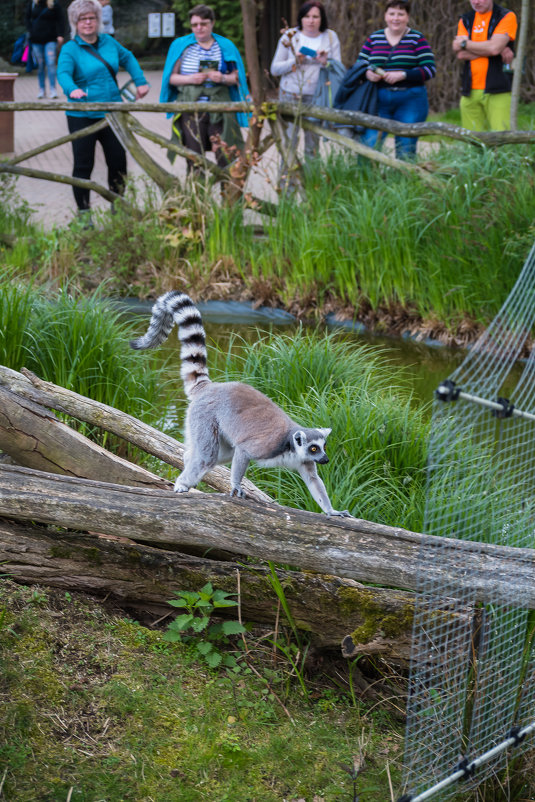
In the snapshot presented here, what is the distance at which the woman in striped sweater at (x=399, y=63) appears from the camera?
8.01 m

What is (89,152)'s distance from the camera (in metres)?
8.80

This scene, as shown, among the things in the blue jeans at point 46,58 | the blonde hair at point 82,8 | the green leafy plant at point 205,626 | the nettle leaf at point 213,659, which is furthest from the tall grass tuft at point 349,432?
the blue jeans at point 46,58

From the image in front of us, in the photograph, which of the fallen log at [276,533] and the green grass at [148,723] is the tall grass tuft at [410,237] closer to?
the fallen log at [276,533]

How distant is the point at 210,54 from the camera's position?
8.45 meters

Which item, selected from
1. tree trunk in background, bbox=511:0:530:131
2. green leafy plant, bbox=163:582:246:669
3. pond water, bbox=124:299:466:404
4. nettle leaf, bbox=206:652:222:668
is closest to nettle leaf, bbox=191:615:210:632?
green leafy plant, bbox=163:582:246:669

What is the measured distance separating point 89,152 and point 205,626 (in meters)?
6.64

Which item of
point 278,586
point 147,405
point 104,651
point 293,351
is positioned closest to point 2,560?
point 104,651

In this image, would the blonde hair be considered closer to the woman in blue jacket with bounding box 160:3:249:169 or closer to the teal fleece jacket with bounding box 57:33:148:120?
the teal fleece jacket with bounding box 57:33:148:120

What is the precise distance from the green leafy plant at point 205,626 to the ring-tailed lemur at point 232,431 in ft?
1.23

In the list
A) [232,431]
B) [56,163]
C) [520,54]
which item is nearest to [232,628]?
[232,431]

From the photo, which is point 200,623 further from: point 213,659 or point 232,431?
point 232,431

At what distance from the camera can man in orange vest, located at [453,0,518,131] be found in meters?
8.19

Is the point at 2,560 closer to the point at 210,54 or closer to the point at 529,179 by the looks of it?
the point at 529,179

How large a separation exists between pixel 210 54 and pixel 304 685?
6790 mm
